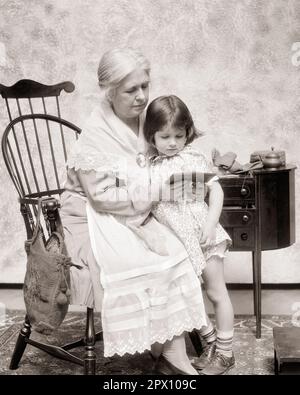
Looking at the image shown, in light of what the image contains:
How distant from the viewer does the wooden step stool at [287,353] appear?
3.08 metres

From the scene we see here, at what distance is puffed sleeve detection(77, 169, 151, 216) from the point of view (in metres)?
3.08

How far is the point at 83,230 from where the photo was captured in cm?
319

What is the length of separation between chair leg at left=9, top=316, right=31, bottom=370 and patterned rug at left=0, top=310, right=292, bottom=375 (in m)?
0.04

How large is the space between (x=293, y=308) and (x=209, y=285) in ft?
4.37

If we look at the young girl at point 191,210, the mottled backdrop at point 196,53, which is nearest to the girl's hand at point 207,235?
the young girl at point 191,210

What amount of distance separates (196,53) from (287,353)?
8.00ft

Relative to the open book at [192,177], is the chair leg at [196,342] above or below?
below

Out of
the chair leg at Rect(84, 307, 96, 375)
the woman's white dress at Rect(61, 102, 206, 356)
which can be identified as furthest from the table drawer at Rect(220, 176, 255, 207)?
the chair leg at Rect(84, 307, 96, 375)

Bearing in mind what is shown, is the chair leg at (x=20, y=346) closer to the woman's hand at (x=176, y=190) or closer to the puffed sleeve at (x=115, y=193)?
the puffed sleeve at (x=115, y=193)

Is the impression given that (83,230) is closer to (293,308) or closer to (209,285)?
(209,285)

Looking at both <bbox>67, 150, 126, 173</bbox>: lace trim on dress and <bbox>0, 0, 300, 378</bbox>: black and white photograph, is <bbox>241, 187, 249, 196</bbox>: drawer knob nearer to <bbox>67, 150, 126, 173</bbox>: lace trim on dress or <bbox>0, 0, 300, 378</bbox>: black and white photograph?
<bbox>0, 0, 300, 378</bbox>: black and white photograph

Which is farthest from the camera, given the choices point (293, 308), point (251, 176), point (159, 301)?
point (293, 308)

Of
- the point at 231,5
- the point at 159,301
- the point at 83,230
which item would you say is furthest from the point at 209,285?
the point at 231,5

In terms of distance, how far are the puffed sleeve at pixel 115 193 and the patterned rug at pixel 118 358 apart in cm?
94
